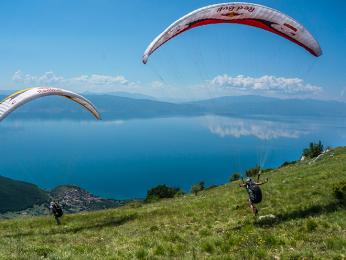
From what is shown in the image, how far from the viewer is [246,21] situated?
15.5m

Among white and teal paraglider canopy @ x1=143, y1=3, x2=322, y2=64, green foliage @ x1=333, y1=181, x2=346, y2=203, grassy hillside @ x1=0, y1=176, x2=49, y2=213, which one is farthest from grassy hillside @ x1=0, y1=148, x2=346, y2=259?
grassy hillside @ x1=0, y1=176, x2=49, y2=213

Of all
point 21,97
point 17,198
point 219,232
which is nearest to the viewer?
point 219,232

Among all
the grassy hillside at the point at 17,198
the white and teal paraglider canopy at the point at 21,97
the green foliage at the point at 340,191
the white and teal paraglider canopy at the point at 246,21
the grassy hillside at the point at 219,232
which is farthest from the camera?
the grassy hillside at the point at 17,198

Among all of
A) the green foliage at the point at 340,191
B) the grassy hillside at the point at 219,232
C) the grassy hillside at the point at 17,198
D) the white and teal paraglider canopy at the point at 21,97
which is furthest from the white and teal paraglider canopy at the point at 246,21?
the grassy hillside at the point at 17,198

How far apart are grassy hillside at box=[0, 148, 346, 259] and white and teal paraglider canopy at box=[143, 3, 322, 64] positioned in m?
6.60

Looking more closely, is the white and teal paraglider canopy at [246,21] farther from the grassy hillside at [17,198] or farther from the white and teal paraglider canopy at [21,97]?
the grassy hillside at [17,198]

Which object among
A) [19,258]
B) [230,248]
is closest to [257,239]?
[230,248]

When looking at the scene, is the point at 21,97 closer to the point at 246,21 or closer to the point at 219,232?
the point at 246,21

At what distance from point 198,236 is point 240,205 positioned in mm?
5438

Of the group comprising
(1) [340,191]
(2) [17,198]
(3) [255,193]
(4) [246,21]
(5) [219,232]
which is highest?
(2) [17,198]

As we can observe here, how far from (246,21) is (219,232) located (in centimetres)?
870

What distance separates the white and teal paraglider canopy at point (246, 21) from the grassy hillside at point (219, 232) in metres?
6.60

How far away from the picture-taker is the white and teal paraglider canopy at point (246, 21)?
13.9 meters

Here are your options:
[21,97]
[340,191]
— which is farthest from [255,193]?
[21,97]
